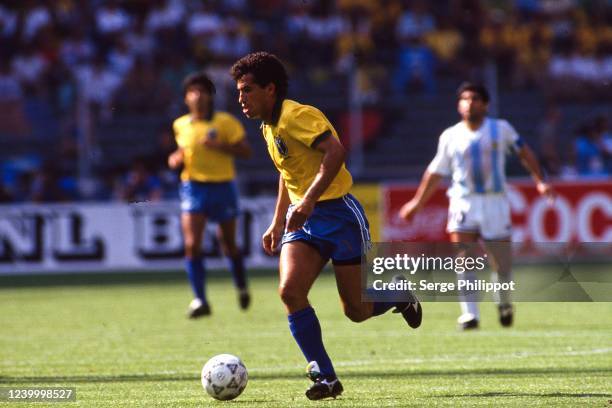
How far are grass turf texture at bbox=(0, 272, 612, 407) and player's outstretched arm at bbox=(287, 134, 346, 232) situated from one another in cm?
101

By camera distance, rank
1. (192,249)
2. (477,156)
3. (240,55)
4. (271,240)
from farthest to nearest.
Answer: (240,55) → (192,249) → (477,156) → (271,240)

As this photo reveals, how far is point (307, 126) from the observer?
7.28 m

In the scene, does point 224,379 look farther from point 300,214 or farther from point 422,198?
point 422,198

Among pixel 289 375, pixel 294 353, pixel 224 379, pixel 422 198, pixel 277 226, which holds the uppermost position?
pixel 277 226

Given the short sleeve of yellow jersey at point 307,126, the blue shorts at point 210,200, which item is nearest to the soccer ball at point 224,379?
the short sleeve of yellow jersey at point 307,126

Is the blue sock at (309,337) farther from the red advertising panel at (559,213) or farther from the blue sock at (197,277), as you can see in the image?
the red advertising panel at (559,213)

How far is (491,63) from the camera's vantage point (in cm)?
2308

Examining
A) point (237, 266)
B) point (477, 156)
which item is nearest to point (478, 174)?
point (477, 156)

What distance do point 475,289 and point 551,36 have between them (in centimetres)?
1849

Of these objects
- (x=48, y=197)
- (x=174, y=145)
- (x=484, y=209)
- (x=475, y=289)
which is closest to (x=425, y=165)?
(x=174, y=145)

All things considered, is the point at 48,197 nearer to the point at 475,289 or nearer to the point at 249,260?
the point at 249,260

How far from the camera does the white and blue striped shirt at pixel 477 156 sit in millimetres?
11594

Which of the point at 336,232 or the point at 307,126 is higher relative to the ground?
the point at 307,126

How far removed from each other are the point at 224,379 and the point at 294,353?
112 inches
